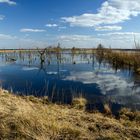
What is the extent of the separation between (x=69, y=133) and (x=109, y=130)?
3.50 ft

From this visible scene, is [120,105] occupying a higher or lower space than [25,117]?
lower

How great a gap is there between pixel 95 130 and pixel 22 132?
1.76 meters

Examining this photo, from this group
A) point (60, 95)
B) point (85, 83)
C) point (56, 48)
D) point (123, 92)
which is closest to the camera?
point (60, 95)

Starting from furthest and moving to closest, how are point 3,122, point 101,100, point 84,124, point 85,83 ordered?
1. point 85,83
2. point 101,100
3. point 84,124
4. point 3,122

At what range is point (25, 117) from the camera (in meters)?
6.69

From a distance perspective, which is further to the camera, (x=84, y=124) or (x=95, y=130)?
(x=84, y=124)

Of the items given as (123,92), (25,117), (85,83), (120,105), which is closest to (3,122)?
(25,117)

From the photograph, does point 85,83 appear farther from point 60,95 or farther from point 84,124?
point 84,124

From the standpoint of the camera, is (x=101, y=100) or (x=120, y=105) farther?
(x=101, y=100)

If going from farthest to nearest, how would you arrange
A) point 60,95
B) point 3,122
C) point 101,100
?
point 60,95 → point 101,100 → point 3,122

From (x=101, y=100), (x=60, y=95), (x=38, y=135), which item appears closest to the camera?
(x=38, y=135)

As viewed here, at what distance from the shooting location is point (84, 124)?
715 cm

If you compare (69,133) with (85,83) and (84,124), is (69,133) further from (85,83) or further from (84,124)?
(85,83)

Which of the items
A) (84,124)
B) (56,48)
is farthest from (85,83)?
(56,48)
